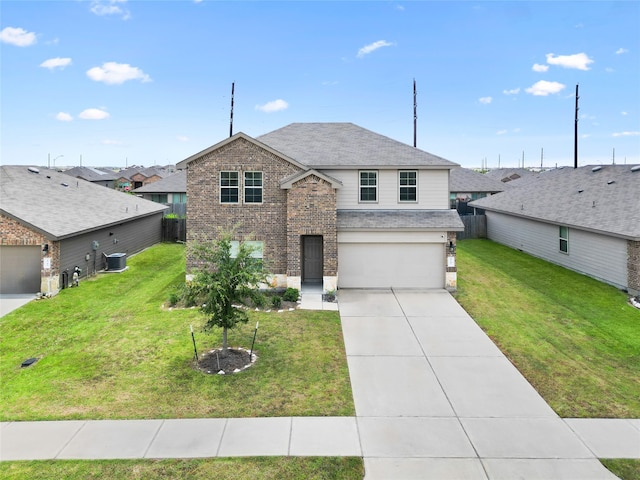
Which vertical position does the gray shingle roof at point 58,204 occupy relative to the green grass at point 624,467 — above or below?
above

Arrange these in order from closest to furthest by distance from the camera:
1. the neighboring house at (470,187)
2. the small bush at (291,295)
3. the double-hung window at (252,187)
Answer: the small bush at (291,295) → the double-hung window at (252,187) → the neighboring house at (470,187)

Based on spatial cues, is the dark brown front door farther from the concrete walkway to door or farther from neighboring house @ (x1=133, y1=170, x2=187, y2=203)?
neighboring house @ (x1=133, y1=170, x2=187, y2=203)

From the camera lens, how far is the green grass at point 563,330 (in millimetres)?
9875

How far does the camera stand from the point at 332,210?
709 inches

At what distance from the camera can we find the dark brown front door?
19.5m

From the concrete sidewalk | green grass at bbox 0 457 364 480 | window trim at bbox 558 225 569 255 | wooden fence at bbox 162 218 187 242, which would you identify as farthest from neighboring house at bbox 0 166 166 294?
window trim at bbox 558 225 569 255

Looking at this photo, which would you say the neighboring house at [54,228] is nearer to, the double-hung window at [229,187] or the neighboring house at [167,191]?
the double-hung window at [229,187]

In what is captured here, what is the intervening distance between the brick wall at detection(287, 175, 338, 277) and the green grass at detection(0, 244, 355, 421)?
289cm

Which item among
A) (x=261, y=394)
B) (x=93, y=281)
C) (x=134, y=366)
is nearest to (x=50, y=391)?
(x=134, y=366)

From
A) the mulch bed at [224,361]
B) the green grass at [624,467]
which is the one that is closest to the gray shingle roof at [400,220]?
the mulch bed at [224,361]

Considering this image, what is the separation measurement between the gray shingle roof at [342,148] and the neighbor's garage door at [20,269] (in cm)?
1151

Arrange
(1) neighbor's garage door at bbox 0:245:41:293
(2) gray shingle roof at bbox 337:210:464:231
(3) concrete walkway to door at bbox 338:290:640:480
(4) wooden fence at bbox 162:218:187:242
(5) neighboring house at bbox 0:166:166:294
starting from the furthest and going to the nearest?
1. (4) wooden fence at bbox 162:218:187:242
2. (2) gray shingle roof at bbox 337:210:464:231
3. (1) neighbor's garage door at bbox 0:245:41:293
4. (5) neighboring house at bbox 0:166:166:294
5. (3) concrete walkway to door at bbox 338:290:640:480

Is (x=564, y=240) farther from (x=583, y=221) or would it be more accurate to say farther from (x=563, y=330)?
(x=563, y=330)

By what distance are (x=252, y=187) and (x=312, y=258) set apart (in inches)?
165
